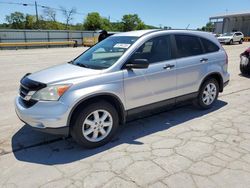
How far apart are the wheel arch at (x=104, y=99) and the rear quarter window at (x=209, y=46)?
8.13 ft

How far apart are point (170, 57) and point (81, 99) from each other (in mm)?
1971

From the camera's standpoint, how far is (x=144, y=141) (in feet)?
13.5

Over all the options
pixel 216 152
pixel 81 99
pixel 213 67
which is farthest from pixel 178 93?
pixel 81 99

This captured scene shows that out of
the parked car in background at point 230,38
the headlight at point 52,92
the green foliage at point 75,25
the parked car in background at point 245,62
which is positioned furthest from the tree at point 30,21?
the headlight at point 52,92

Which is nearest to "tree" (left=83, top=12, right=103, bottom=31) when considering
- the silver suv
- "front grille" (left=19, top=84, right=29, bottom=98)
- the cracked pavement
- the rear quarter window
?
the rear quarter window

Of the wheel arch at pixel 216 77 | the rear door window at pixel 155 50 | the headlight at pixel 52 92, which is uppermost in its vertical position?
the rear door window at pixel 155 50

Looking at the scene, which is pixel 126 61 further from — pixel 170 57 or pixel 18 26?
pixel 18 26

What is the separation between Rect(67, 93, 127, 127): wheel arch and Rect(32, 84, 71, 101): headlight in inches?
10.4

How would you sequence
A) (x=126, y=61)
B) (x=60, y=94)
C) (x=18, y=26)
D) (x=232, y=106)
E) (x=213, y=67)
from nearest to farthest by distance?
(x=60, y=94) < (x=126, y=61) < (x=213, y=67) < (x=232, y=106) < (x=18, y=26)

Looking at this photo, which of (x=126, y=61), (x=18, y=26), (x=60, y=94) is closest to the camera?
(x=60, y=94)

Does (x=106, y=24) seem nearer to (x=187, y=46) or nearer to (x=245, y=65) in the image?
(x=245, y=65)

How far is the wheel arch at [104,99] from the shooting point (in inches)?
142

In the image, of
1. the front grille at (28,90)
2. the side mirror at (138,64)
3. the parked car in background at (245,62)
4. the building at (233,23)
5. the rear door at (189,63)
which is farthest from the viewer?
the building at (233,23)

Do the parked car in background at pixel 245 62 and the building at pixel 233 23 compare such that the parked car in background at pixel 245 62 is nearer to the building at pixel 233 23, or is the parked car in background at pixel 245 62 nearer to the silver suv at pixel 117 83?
the silver suv at pixel 117 83
